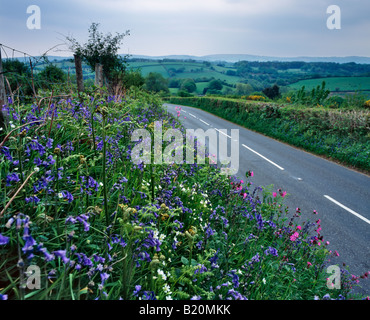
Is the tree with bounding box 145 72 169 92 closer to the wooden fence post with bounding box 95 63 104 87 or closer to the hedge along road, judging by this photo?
the wooden fence post with bounding box 95 63 104 87

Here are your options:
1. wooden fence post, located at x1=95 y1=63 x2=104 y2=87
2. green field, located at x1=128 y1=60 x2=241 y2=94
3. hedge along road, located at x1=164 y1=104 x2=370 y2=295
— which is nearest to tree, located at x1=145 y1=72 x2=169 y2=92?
green field, located at x1=128 y1=60 x2=241 y2=94

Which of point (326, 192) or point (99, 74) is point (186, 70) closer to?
point (99, 74)

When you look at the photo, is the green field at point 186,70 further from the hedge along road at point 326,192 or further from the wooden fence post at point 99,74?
the wooden fence post at point 99,74

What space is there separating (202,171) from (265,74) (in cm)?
12414

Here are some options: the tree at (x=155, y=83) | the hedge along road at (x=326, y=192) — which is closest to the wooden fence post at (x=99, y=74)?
the hedge along road at (x=326, y=192)

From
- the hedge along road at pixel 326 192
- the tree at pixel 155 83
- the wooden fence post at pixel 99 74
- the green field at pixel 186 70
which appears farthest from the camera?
the green field at pixel 186 70

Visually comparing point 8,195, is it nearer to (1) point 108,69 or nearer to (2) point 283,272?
(2) point 283,272

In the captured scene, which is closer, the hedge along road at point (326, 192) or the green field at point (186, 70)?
the hedge along road at point (326, 192)

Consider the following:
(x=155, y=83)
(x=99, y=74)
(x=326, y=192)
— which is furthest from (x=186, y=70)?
(x=326, y=192)

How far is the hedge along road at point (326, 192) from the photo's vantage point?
5.11m

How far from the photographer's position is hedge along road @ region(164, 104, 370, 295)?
201 inches

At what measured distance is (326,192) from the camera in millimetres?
7836

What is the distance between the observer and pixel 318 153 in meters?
12.9

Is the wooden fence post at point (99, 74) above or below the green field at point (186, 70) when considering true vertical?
below
